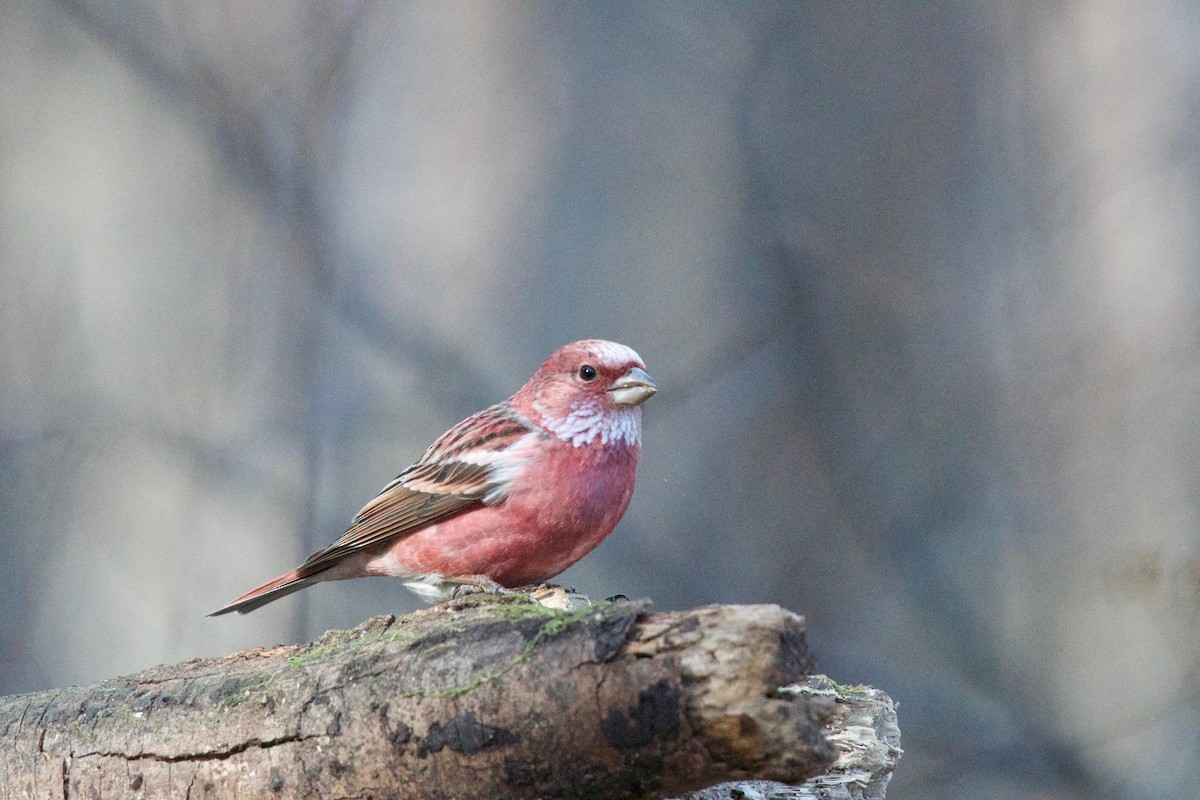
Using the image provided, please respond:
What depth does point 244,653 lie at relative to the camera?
177 centimetres

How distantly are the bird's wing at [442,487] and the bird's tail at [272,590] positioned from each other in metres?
0.03

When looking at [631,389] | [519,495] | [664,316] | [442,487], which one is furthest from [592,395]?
[664,316]

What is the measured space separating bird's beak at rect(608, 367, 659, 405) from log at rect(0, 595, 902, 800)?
681 mm

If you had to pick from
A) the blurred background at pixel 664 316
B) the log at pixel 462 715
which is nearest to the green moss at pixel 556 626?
the log at pixel 462 715

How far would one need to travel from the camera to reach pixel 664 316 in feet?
11.7

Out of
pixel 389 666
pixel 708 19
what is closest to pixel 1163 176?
pixel 708 19

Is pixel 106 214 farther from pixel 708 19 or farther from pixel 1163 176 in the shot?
pixel 1163 176

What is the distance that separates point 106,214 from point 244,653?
247 centimetres

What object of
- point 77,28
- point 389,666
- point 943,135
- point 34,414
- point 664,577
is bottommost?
point 389,666

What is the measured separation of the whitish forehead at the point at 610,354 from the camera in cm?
231

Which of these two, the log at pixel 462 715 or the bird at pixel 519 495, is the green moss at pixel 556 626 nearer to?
the log at pixel 462 715

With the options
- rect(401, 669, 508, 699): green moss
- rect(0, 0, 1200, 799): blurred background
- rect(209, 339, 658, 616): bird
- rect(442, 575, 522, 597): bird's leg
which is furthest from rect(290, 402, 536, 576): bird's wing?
rect(0, 0, 1200, 799): blurred background

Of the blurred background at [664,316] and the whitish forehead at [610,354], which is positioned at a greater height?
the blurred background at [664,316]

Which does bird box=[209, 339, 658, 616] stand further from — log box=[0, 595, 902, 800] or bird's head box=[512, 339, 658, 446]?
→ log box=[0, 595, 902, 800]
